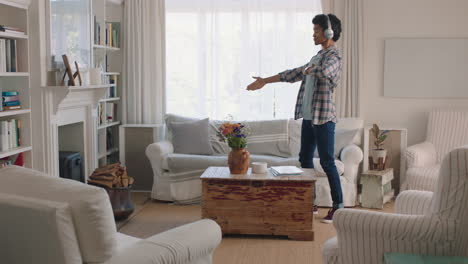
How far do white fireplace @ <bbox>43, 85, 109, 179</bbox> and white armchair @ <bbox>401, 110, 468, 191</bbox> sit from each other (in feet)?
9.87

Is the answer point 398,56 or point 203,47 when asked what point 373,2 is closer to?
point 398,56

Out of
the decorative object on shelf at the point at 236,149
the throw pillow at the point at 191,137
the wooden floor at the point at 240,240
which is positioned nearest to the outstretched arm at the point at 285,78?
the decorative object on shelf at the point at 236,149

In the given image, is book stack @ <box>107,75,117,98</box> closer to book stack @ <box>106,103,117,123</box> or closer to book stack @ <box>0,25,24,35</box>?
book stack @ <box>106,103,117,123</box>

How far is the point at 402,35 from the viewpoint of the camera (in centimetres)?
615

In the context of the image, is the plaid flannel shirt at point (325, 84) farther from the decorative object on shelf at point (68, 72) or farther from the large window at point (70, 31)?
the large window at point (70, 31)

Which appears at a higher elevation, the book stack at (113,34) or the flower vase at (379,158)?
the book stack at (113,34)

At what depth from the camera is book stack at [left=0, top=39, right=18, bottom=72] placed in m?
4.07

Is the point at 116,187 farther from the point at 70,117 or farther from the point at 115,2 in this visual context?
the point at 115,2

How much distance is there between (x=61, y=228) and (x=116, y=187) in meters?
2.88

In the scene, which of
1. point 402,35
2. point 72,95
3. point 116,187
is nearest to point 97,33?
point 72,95

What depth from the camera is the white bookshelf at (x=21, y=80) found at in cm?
432

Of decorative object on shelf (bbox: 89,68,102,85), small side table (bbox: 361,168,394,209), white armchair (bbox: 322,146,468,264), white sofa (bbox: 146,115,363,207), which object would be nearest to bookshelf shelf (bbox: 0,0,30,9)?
decorative object on shelf (bbox: 89,68,102,85)

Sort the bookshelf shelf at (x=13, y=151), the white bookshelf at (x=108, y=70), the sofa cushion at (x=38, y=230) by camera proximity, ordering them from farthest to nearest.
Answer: the white bookshelf at (x=108, y=70)
the bookshelf shelf at (x=13, y=151)
the sofa cushion at (x=38, y=230)

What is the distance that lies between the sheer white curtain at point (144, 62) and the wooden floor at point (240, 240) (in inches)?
51.9
